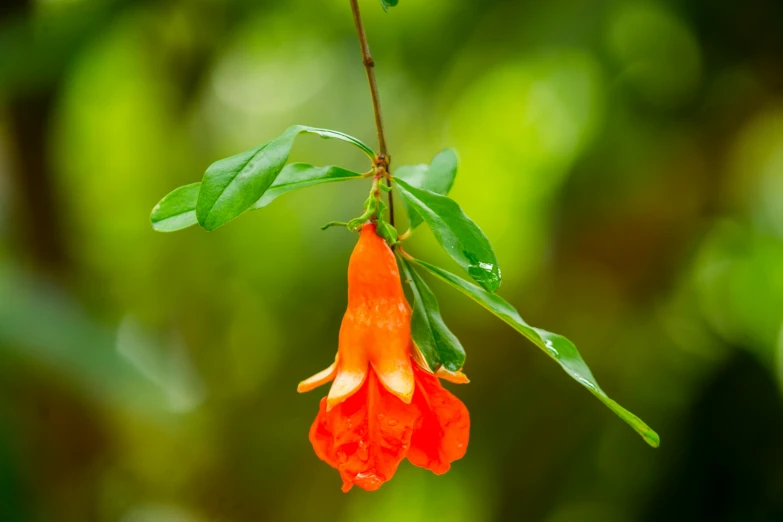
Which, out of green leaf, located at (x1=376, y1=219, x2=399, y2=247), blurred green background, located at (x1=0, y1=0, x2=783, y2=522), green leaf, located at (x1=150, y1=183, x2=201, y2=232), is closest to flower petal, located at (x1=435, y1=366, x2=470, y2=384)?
green leaf, located at (x1=376, y1=219, x2=399, y2=247)

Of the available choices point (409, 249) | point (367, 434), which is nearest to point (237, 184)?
point (367, 434)

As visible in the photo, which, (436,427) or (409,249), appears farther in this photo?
(409,249)

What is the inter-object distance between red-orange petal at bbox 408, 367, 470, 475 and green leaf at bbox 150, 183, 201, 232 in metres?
0.21

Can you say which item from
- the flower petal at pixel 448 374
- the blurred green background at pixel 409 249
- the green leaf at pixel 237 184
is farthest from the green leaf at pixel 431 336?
the blurred green background at pixel 409 249

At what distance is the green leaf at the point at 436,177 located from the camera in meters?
0.67

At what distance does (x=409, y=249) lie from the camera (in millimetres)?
2299

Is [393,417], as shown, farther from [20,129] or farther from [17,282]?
[20,129]

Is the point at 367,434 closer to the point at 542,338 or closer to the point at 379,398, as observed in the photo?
the point at 379,398

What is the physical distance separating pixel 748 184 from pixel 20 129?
2061 millimetres

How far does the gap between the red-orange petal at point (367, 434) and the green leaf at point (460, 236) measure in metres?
0.12

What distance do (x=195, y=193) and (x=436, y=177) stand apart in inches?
8.6

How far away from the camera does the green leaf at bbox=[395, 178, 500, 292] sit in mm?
506

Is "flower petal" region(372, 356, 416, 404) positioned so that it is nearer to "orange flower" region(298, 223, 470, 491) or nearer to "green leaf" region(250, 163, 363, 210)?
"orange flower" region(298, 223, 470, 491)

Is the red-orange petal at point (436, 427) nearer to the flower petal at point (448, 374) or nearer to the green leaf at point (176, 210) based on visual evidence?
the flower petal at point (448, 374)
